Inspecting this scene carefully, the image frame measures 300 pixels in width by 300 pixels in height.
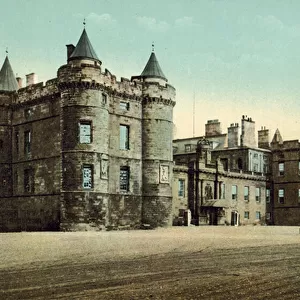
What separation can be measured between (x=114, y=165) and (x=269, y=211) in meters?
29.9

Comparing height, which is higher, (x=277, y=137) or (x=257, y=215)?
(x=277, y=137)

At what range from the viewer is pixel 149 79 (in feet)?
140

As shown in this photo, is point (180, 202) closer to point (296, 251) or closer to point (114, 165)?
point (114, 165)

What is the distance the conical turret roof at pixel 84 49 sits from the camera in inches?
1478

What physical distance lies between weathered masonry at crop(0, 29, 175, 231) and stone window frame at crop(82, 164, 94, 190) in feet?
0.22

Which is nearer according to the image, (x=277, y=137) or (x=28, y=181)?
(x=28, y=181)

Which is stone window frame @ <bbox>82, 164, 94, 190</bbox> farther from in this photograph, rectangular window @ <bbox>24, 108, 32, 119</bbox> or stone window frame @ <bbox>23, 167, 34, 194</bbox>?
rectangular window @ <bbox>24, 108, 32, 119</bbox>

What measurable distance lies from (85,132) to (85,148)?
3.75 ft

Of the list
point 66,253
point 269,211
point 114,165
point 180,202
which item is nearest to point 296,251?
point 66,253

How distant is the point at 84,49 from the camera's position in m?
37.9

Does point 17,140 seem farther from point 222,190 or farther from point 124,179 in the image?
point 222,190

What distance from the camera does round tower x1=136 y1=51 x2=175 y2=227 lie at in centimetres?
4144

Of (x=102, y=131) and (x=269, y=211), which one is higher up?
(x=102, y=131)

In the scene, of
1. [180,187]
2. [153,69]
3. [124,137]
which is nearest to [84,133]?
[124,137]
